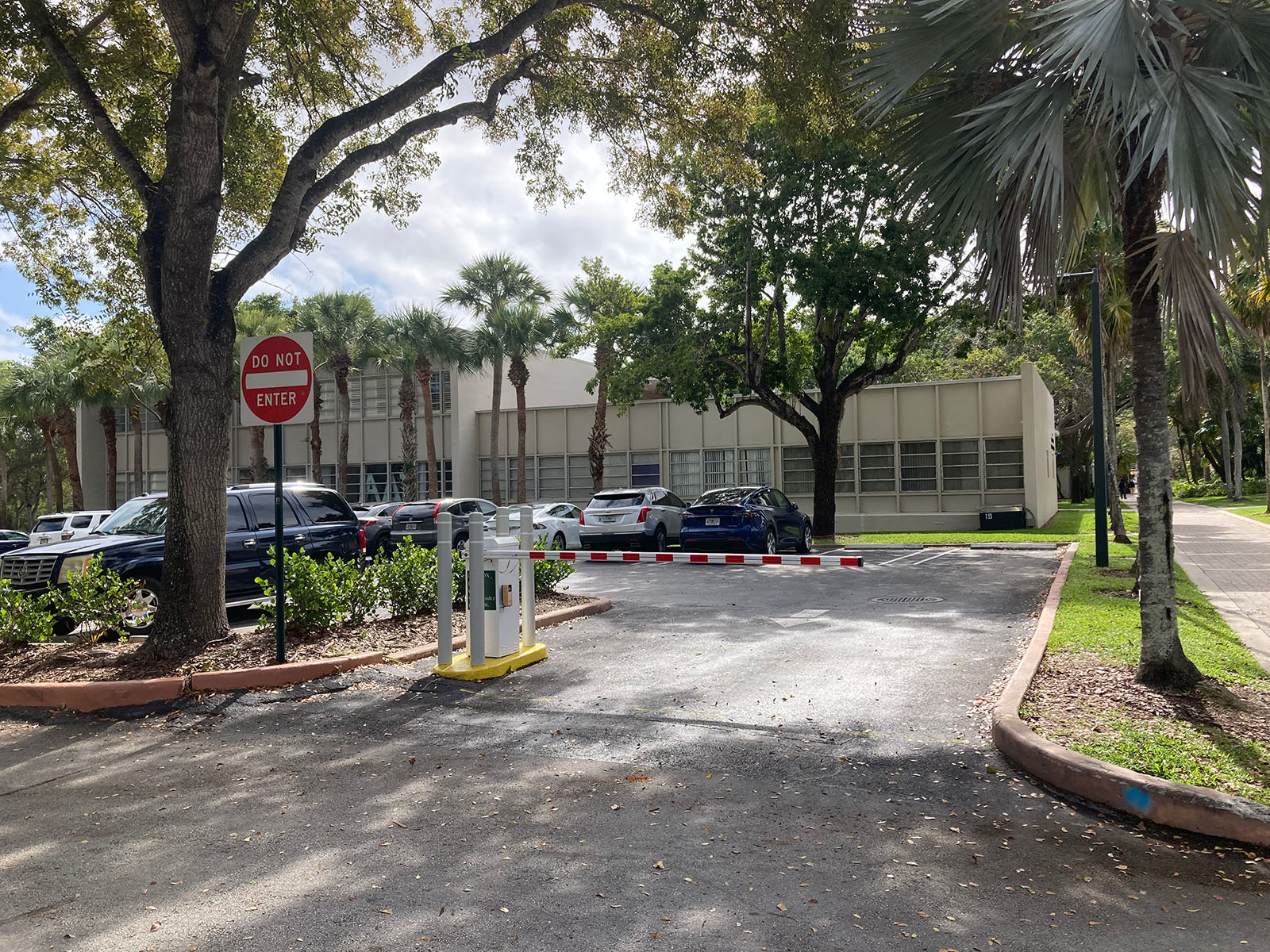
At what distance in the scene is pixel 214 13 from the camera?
29.3 feet

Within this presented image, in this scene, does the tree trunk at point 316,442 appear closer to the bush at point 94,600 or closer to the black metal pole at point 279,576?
the bush at point 94,600

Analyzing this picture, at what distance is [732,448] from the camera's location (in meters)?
34.1

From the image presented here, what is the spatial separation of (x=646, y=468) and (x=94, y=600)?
2740cm

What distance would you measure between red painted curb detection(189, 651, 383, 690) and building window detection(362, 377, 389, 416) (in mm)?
34561

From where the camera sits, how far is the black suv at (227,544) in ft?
33.6

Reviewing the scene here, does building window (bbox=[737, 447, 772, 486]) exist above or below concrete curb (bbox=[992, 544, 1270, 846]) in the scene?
above

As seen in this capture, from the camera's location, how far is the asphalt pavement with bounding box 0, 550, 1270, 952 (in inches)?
140

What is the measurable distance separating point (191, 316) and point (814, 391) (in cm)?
2610

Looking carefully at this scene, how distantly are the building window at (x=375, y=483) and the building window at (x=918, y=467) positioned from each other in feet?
71.7

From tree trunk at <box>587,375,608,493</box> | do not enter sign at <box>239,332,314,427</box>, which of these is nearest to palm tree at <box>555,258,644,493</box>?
tree trunk at <box>587,375,608,493</box>

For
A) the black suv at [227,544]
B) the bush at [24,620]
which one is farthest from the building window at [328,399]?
the bush at [24,620]

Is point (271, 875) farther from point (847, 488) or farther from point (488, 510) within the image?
point (847, 488)

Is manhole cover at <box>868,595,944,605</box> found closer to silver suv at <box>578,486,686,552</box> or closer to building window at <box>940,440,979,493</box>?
silver suv at <box>578,486,686,552</box>

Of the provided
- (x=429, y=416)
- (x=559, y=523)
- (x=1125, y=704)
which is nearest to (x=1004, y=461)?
(x=559, y=523)
